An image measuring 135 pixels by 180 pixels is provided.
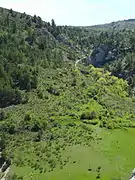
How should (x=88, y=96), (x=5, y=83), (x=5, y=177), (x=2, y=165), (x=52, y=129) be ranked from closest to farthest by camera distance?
(x=5, y=177) → (x=2, y=165) → (x=52, y=129) → (x=5, y=83) → (x=88, y=96)

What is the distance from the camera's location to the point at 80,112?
139500mm

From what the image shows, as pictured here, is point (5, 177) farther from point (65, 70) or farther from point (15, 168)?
point (65, 70)

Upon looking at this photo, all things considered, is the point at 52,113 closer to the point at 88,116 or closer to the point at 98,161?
the point at 88,116

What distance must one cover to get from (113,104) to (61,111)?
26.5m

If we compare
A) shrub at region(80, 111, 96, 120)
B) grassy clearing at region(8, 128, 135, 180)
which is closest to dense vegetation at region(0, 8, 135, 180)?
shrub at region(80, 111, 96, 120)

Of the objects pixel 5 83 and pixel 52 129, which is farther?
pixel 5 83

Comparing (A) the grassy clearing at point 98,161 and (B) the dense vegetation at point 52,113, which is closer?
(A) the grassy clearing at point 98,161

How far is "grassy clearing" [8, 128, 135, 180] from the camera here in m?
90.5

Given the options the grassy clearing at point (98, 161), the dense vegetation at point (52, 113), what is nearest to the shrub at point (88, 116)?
the dense vegetation at point (52, 113)

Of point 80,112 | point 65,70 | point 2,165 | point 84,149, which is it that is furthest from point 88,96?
point 2,165

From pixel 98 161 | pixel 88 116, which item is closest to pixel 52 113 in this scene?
pixel 88 116

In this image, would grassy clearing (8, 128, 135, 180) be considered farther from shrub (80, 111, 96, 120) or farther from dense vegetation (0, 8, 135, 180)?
shrub (80, 111, 96, 120)

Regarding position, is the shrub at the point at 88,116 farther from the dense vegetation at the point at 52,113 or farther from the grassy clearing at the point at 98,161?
the grassy clearing at the point at 98,161

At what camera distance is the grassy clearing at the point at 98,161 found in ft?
297
